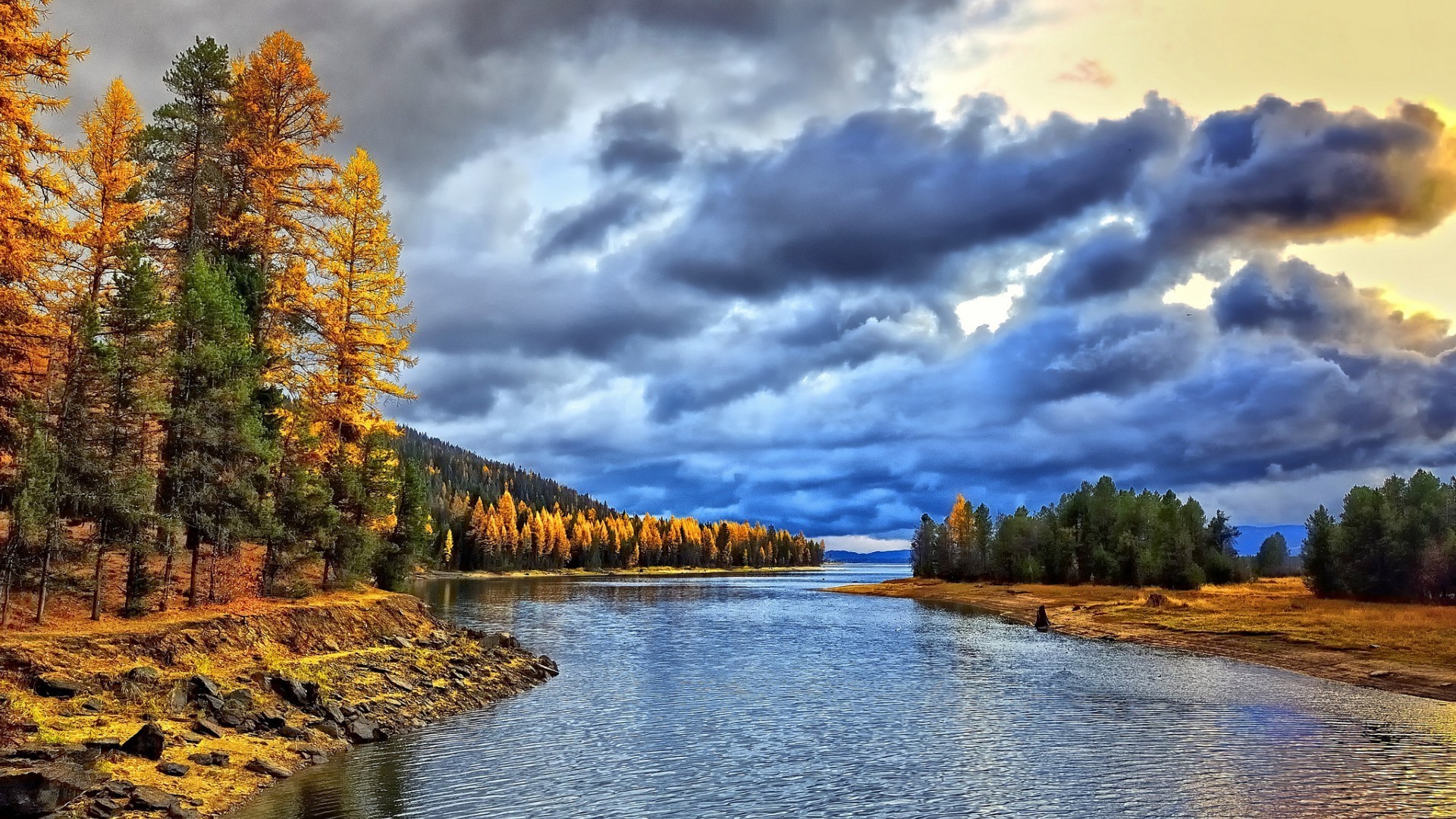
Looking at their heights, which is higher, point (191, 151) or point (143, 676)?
point (191, 151)

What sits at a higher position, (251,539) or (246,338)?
(246,338)

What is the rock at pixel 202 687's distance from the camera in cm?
2900

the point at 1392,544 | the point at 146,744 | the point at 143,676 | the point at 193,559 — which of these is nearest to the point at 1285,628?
the point at 1392,544

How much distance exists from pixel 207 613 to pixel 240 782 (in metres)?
13.4

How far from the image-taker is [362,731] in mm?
32219

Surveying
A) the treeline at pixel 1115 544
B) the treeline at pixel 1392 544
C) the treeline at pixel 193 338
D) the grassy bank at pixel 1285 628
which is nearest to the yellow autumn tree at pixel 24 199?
the treeline at pixel 193 338

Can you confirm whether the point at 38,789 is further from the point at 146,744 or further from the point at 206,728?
the point at 206,728

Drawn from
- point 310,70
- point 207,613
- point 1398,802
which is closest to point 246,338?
point 207,613

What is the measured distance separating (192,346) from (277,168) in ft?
48.9

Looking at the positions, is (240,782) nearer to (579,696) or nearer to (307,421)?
(579,696)

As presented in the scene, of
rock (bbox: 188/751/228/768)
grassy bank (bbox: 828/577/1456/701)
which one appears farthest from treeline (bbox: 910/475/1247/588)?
rock (bbox: 188/751/228/768)

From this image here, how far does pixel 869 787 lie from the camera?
1065 inches

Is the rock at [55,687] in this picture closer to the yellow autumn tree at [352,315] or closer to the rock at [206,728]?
the rock at [206,728]

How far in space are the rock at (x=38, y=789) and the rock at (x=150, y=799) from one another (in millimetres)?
1159
